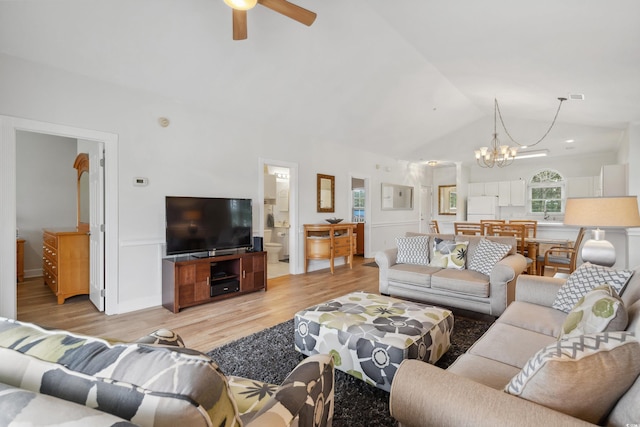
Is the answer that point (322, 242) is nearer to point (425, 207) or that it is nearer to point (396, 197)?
point (396, 197)

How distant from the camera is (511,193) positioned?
855 cm

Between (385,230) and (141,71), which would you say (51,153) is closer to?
(141,71)

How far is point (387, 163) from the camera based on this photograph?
25.3ft

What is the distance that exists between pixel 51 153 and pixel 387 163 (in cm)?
683

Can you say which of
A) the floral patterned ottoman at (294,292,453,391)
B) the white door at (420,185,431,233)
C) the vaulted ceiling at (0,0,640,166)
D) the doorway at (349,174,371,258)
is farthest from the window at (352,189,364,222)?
the floral patterned ottoman at (294,292,453,391)

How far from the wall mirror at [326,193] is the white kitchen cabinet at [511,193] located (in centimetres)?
540

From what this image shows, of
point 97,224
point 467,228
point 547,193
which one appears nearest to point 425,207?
point 547,193

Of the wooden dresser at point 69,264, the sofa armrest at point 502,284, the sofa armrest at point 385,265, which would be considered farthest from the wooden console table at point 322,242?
the wooden dresser at point 69,264

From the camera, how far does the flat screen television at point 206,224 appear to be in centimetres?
371

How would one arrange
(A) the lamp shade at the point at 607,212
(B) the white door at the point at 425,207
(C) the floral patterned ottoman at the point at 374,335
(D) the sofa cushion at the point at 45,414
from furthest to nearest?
(B) the white door at the point at 425,207 < (A) the lamp shade at the point at 607,212 < (C) the floral patterned ottoman at the point at 374,335 < (D) the sofa cushion at the point at 45,414

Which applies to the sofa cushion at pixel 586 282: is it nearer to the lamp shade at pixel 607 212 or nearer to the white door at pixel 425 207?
the lamp shade at pixel 607 212

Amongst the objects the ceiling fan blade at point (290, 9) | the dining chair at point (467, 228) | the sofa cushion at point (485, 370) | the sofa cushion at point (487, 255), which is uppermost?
the ceiling fan blade at point (290, 9)

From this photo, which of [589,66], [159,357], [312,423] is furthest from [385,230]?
[159,357]

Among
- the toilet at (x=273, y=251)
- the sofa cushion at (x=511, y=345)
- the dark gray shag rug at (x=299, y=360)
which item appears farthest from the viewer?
the toilet at (x=273, y=251)
